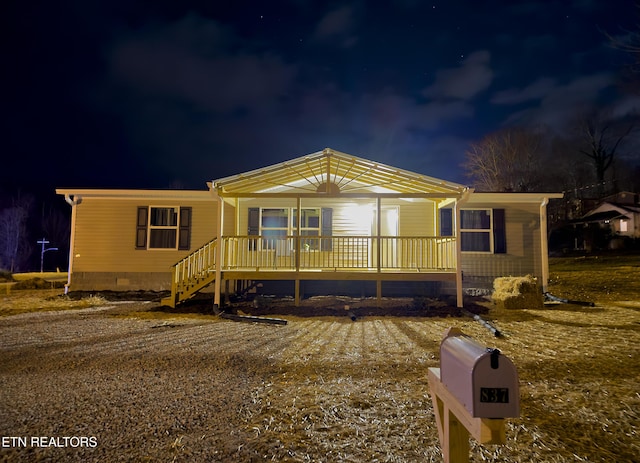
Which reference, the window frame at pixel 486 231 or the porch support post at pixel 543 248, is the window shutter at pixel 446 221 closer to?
the window frame at pixel 486 231

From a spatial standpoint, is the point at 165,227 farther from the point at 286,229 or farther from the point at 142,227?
the point at 286,229

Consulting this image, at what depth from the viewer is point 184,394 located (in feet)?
12.2

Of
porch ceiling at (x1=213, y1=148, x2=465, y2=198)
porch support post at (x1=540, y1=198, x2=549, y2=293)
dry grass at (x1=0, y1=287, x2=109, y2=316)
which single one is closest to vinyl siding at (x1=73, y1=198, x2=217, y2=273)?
dry grass at (x1=0, y1=287, x2=109, y2=316)

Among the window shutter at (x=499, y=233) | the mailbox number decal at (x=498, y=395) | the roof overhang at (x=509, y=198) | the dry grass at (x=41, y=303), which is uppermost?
the roof overhang at (x=509, y=198)

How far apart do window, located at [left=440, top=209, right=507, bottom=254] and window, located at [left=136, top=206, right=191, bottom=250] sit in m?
8.42

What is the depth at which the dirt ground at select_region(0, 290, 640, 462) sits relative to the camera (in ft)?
8.75

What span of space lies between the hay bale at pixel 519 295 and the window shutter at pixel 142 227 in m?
10.8

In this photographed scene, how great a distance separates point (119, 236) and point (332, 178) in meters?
7.25

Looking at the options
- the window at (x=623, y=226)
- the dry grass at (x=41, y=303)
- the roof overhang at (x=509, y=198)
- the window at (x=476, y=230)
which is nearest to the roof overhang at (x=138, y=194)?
the dry grass at (x=41, y=303)

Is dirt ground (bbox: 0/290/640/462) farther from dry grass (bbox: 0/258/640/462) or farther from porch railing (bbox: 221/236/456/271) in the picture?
porch railing (bbox: 221/236/456/271)

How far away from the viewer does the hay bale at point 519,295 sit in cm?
945

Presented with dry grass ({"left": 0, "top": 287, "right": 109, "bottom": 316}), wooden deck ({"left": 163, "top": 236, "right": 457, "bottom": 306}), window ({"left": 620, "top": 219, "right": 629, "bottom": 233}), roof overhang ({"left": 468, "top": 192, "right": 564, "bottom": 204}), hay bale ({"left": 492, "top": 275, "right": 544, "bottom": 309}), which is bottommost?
dry grass ({"left": 0, "top": 287, "right": 109, "bottom": 316})

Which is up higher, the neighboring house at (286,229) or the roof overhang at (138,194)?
the roof overhang at (138,194)

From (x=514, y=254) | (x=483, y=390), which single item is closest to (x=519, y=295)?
(x=514, y=254)
